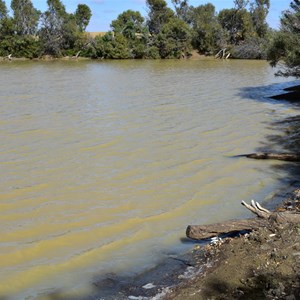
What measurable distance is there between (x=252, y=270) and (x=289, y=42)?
15040mm

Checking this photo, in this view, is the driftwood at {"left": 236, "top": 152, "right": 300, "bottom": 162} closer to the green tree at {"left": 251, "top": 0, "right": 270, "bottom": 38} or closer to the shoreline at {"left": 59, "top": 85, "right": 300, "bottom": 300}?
the shoreline at {"left": 59, "top": 85, "right": 300, "bottom": 300}

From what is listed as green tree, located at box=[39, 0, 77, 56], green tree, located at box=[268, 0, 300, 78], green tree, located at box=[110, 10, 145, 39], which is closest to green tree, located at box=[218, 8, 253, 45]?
green tree, located at box=[110, 10, 145, 39]

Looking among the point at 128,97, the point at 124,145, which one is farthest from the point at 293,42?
the point at 124,145

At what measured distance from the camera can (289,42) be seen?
1750 cm

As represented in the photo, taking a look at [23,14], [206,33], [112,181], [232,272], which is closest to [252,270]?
[232,272]

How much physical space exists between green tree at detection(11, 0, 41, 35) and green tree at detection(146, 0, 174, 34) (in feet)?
50.9

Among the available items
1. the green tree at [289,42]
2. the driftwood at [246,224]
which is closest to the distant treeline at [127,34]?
the green tree at [289,42]

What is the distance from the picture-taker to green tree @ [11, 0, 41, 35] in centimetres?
5719

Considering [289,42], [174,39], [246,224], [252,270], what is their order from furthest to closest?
[174,39]
[289,42]
[246,224]
[252,270]

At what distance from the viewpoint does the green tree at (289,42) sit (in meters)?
17.2

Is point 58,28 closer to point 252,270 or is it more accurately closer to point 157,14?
point 157,14

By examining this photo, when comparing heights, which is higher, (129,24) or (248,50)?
(129,24)

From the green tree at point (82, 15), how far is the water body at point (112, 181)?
46.1 m

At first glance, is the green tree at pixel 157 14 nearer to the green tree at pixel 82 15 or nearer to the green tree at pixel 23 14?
the green tree at pixel 82 15
